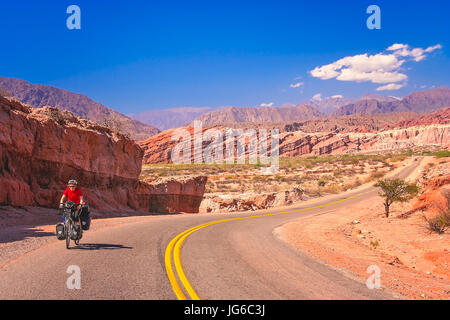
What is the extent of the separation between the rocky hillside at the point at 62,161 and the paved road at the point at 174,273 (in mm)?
7216

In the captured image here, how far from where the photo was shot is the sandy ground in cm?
675

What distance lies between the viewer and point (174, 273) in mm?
6273

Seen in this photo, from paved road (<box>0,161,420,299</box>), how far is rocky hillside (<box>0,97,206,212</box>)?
23.7ft

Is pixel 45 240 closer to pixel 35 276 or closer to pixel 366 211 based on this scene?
pixel 35 276

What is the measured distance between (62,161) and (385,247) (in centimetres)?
1624

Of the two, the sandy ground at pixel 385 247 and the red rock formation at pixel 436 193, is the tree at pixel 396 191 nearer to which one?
the red rock formation at pixel 436 193

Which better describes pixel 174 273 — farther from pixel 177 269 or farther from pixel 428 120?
pixel 428 120

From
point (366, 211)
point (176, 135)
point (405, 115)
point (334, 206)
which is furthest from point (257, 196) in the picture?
point (405, 115)

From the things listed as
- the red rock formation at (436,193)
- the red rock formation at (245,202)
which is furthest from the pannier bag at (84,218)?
the red rock formation at (245,202)

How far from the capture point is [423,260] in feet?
34.6

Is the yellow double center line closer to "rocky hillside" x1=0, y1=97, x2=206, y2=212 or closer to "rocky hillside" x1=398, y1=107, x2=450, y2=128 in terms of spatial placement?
"rocky hillside" x1=0, y1=97, x2=206, y2=212

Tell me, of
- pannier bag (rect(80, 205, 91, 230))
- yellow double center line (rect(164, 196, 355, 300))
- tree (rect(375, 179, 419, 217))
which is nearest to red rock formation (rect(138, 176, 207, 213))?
yellow double center line (rect(164, 196, 355, 300))
